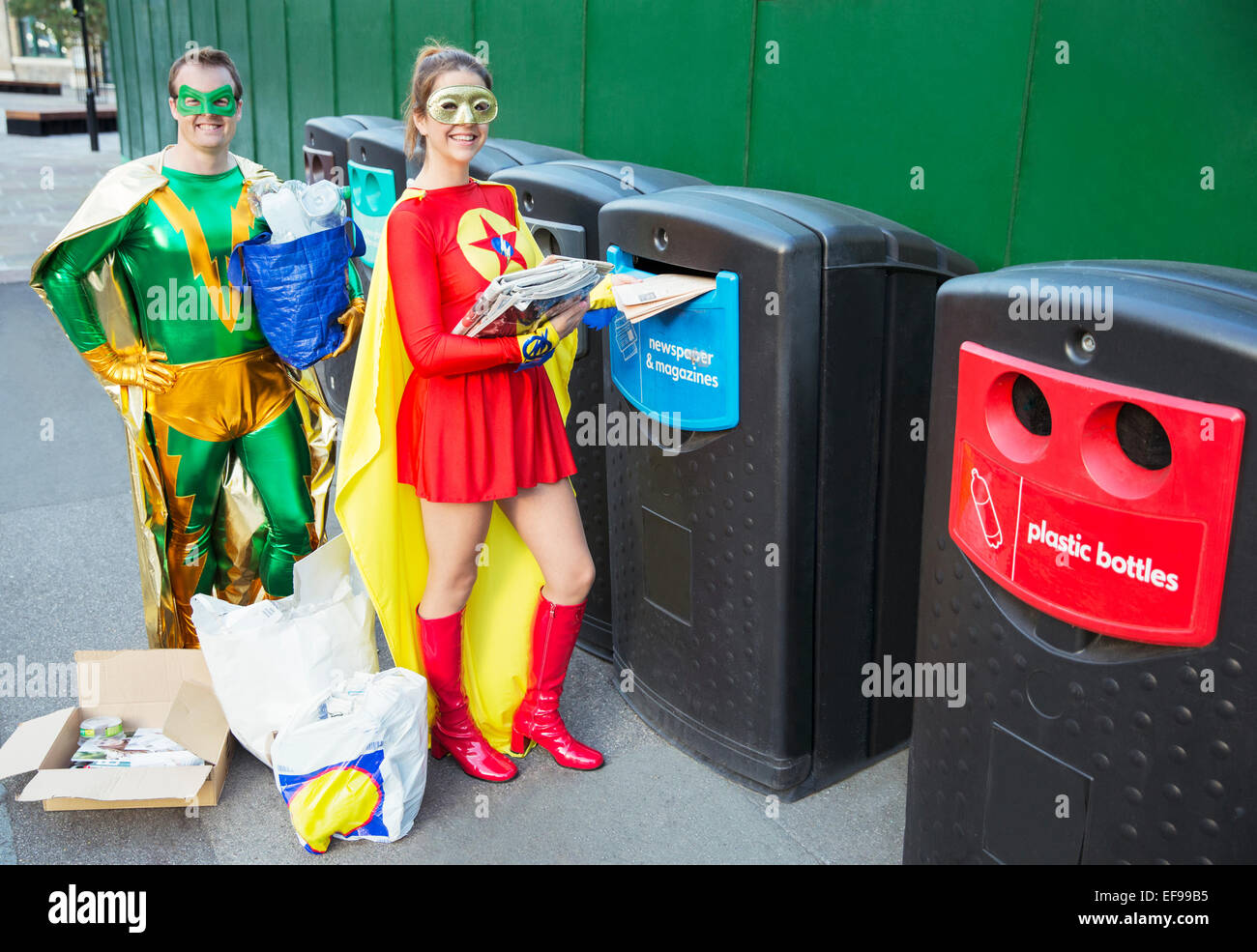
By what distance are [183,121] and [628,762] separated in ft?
6.49

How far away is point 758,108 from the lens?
3.66 meters

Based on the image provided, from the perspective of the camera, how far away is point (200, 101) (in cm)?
290

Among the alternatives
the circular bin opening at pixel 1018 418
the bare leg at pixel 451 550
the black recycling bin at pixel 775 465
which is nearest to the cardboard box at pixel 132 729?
the bare leg at pixel 451 550

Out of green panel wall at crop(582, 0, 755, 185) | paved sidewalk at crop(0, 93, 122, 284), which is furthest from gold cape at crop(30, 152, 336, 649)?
paved sidewalk at crop(0, 93, 122, 284)

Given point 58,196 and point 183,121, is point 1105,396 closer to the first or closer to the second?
point 183,121

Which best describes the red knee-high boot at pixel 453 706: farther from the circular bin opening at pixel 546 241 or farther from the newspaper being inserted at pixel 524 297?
the circular bin opening at pixel 546 241

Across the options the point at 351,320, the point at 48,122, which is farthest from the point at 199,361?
the point at 48,122

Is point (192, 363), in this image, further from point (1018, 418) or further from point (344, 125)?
point (344, 125)

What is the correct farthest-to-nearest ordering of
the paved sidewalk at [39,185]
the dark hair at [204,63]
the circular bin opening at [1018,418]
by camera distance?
the paved sidewalk at [39,185]
the dark hair at [204,63]
the circular bin opening at [1018,418]

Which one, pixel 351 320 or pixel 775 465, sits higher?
pixel 351 320

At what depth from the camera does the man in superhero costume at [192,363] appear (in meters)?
2.90

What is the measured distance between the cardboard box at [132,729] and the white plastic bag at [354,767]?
289 millimetres

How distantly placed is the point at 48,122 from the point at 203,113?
22388 mm
